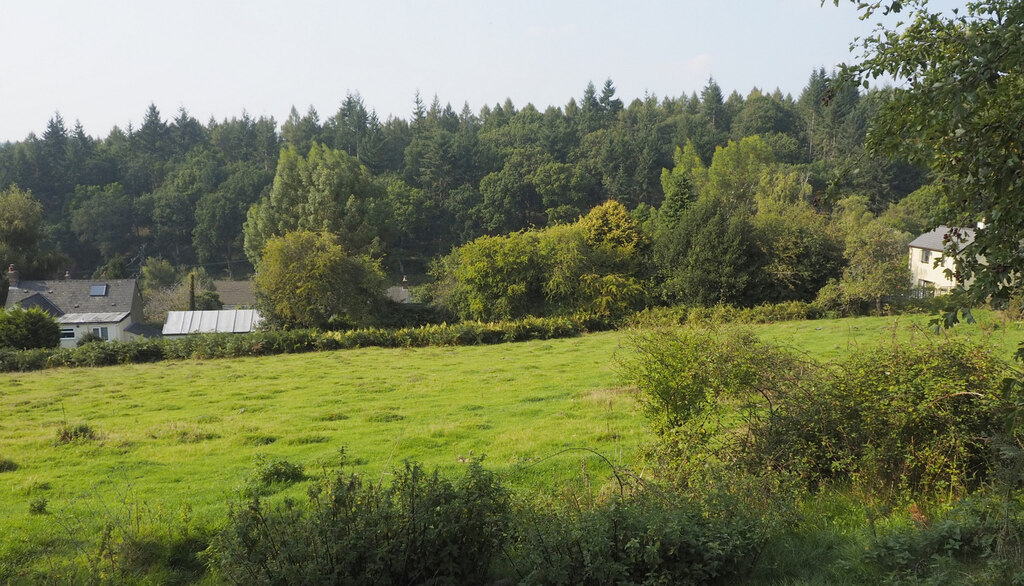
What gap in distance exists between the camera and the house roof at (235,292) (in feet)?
208

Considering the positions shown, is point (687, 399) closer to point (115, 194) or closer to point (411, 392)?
point (411, 392)

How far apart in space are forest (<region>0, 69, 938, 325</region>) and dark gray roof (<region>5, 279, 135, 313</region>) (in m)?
10.7

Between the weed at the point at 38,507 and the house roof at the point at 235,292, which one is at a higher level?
the house roof at the point at 235,292

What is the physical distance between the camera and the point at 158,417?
17906 millimetres

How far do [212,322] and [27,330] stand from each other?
445 inches

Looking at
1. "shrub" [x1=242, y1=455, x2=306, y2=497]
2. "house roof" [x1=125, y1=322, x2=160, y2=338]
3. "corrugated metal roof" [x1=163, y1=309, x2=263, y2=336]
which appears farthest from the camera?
"house roof" [x1=125, y1=322, x2=160, y2=338]

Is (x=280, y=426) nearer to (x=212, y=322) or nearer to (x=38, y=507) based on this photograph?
(x=38, y=507)

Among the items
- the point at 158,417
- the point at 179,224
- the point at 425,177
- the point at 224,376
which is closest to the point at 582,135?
the point at 425,177

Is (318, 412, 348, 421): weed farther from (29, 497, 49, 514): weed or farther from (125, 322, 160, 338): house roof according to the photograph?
(125, 322, 160, 338): house roof

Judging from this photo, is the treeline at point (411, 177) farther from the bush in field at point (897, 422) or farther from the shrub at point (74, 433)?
the bush in field at point (897, 422)

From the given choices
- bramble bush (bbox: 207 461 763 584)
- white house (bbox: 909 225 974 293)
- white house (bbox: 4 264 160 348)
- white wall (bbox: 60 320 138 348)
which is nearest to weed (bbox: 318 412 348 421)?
bramble bush (bbox: 207 461 763 584)

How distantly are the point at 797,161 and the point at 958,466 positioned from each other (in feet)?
277

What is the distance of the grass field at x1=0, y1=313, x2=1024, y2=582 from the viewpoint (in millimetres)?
9320

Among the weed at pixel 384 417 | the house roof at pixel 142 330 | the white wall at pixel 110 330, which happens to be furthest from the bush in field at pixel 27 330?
the weed at pixel 384 417
